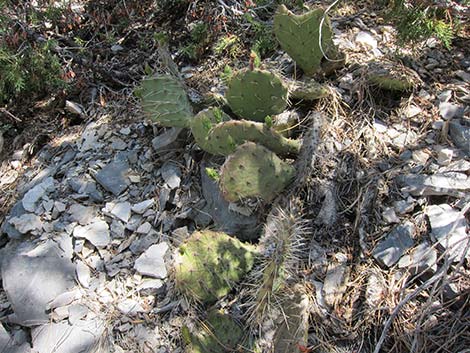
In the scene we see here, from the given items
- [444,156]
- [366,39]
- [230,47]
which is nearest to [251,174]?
[444,156]

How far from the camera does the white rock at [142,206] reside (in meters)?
2.72

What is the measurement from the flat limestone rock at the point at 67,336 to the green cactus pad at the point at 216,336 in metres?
0.51

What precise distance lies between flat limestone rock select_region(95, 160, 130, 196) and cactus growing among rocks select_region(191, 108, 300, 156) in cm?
58

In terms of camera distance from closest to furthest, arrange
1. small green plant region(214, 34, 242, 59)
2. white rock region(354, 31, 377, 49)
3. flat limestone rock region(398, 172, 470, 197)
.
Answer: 1. flat limestone rock region(398, 172, 470, 197)
2. white rock region(354, 31, 377, 49)
3. small green plant region(214, 34, 242, 59)

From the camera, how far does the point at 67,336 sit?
2.33 m

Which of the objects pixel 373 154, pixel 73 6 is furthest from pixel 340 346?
pixel 73 6

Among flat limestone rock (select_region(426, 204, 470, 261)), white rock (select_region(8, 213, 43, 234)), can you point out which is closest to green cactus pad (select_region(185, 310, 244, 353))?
flat limestone rock (select_region(426, 204, 470, 261))

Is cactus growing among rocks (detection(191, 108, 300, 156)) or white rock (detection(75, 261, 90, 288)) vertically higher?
cactus growing among rocks (detection(191, 108, 300, 156))

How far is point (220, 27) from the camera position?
333cm

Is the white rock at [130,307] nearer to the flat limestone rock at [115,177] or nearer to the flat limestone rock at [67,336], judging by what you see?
the flat limestone rock at [67,336]

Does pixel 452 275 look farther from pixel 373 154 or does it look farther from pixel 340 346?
pixel 373 154

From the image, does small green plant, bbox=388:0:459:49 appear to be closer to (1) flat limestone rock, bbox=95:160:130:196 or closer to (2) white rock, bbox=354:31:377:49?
(2) white rock, bbox=354:31:377:49

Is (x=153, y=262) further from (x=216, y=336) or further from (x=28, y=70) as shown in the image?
(x=28, y=70)

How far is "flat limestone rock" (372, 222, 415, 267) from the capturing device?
222 centimetres
